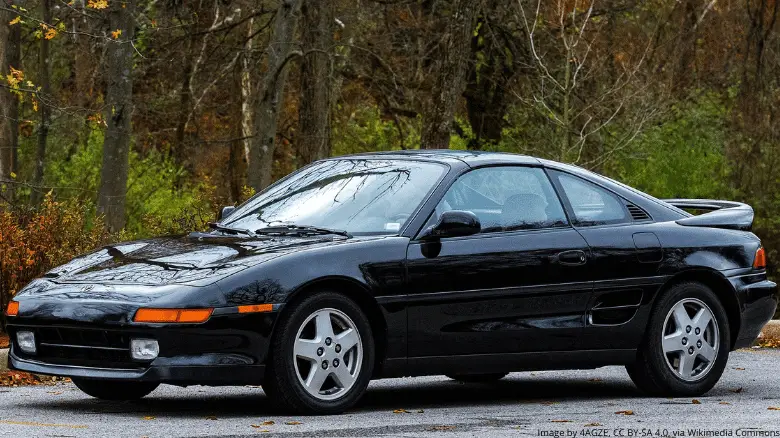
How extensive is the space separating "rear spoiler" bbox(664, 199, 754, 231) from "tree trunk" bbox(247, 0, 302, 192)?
11.2 m

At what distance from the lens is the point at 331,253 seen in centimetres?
772

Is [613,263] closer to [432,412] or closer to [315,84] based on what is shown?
[432,412]

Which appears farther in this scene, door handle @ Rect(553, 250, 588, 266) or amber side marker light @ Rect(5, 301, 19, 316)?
door handle @ Rect(553, 250, 588, 266)

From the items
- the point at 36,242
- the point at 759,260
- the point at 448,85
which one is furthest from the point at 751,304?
the point at 448,85

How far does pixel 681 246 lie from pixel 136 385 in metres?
3.53

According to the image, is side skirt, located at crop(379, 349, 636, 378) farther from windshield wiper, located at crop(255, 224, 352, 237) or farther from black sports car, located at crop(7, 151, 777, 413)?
windshield wiper, located at crop(255, 224, 352, 237)

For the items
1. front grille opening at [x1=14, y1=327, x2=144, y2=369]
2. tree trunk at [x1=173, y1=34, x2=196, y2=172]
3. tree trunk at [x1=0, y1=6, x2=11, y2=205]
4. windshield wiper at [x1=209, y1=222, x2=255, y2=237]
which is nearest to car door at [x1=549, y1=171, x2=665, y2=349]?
windshield wiper at [x1=209, y1=222, x2=255, y2=237]

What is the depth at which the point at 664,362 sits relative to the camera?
914 centimetres

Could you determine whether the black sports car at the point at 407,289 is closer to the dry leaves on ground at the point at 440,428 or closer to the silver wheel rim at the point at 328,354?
the silver wheel rim at the point at 328,354

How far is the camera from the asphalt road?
23.6 feet

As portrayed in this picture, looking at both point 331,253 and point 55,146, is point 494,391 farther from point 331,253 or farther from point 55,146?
point 55,146

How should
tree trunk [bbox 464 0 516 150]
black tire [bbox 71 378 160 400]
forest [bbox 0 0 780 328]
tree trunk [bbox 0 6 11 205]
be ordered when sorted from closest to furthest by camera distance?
black tire [bbox 71 378 160 400]
tree trunk [bbox 0 6 11 205]
forest [bbox 0 0 780 328]
tree trunk [bbox 464 0 516 150]

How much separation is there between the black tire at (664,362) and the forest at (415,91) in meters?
9.88

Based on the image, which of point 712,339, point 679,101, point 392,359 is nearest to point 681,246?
point 712,339
